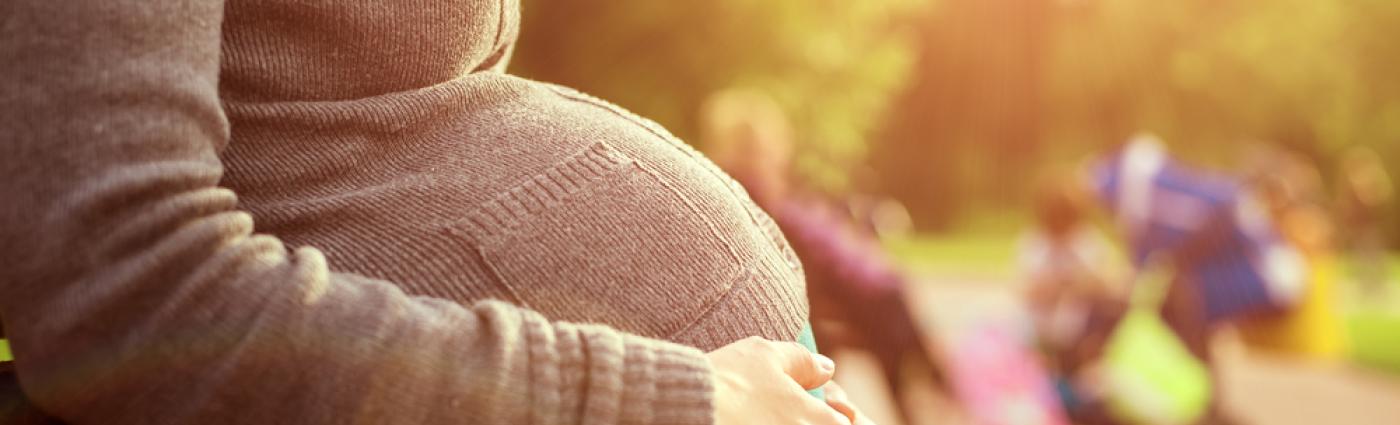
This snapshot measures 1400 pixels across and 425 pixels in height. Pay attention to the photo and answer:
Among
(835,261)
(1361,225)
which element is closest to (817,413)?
(835,261)

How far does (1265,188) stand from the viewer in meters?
13.7

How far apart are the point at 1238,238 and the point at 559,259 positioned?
8.63m

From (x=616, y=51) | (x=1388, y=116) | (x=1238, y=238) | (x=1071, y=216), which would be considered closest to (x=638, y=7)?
(x=616, y=51)

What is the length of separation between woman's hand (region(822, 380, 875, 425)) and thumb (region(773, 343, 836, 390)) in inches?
2.2

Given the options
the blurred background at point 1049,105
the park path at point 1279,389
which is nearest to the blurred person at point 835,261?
the park path at point 1279,389

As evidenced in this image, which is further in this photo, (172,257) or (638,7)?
(638,7)

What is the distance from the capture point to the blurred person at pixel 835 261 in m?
5.33

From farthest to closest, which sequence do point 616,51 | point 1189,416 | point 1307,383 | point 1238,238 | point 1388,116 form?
point 1388,116, point 616,51, point 1307,383, point 1238,238, point 1189,416

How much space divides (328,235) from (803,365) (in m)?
0.41

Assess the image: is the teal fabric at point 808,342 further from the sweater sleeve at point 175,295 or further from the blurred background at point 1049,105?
the blurred background at point 1049,105

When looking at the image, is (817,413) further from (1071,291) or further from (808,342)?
(1071,291)

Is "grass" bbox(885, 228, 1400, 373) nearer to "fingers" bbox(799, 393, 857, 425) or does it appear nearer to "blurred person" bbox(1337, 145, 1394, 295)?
"blurred person" bbox(1337, 145, 1394, 295)

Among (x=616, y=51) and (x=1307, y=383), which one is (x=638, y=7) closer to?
(x=616, y=51)

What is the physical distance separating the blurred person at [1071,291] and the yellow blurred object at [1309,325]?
5.62 feet
